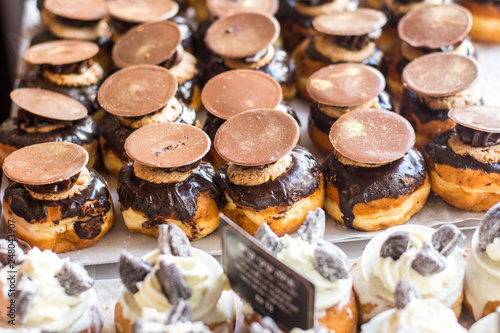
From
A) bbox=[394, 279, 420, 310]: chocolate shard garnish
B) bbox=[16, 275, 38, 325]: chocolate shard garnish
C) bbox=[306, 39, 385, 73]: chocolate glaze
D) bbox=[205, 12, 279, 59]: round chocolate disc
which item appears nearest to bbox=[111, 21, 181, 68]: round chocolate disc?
bbox=[205, 12, 279, 59]: round chocolate disc

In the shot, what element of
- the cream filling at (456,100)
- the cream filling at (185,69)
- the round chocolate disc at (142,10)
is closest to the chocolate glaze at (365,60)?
the cream filling at (456,100)

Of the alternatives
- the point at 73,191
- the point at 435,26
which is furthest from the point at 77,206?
the point at 435,26

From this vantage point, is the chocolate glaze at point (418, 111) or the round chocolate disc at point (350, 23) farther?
the round chocolate disc at point (350, 23)

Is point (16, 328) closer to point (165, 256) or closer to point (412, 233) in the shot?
point (165, 256)

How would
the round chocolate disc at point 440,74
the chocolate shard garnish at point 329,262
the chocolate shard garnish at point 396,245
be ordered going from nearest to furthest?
the chocolate shard garnish at point 329,262 → the chocolate shard garnish at point 396,245 → the round chocolate disc at point 440,74

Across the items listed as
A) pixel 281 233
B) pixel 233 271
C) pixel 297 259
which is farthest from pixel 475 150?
pixel 233 271

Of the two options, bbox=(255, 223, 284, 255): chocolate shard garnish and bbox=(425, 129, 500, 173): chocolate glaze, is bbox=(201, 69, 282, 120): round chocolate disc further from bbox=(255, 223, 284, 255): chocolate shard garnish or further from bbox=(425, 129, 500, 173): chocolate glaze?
bbox=(255, 223, 284, 255): chocolate shard garnish

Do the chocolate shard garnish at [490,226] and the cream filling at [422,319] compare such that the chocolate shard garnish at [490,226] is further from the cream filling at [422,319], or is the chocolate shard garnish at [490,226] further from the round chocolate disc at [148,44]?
the round chocolate disc at [148,44]
